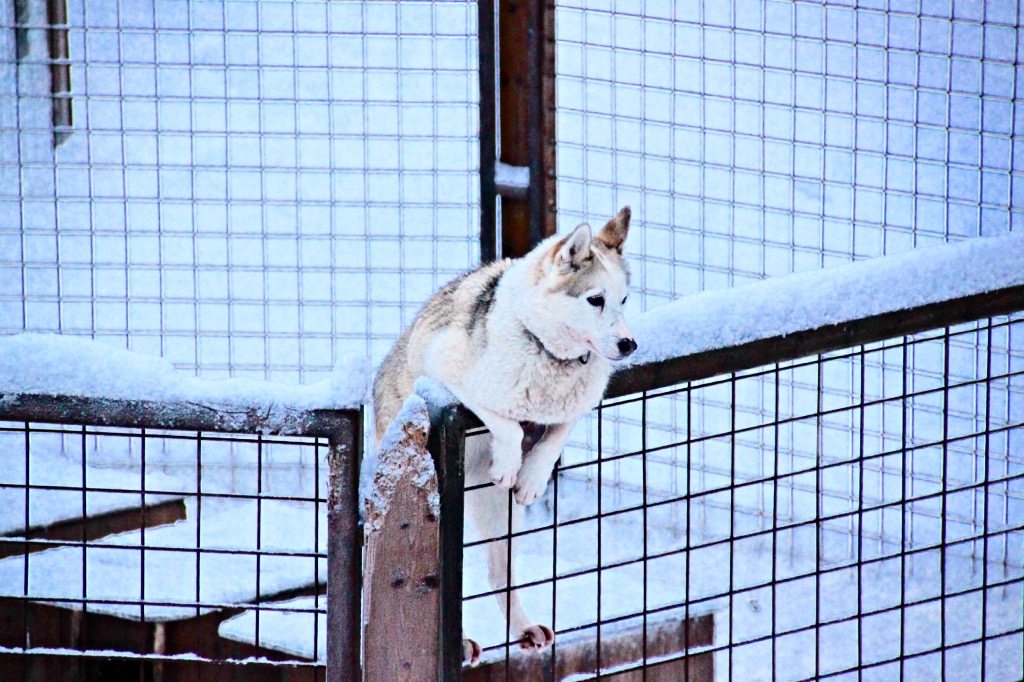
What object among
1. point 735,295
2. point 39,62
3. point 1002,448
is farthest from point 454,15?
point 735,295

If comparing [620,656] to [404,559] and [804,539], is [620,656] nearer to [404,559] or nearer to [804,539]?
[404,559]

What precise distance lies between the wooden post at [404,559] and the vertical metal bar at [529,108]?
173 cm

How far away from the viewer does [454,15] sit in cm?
622

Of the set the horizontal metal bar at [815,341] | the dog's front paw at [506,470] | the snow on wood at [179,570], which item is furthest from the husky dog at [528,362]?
Answer: the snow on wood at [179,570]

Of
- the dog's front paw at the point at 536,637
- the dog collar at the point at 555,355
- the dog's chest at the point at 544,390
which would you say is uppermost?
the dog collar at the point at 555,355

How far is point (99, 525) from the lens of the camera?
3162 millimetres

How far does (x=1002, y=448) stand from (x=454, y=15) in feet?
11.8

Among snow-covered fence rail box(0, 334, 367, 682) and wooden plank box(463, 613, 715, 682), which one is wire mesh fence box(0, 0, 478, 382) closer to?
snow-covered fence rail box(0, 334, 367, 682)

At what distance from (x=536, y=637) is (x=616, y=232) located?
2.41 ft

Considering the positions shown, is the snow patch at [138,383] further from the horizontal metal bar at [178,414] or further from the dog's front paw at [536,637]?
the dog's front paw at [536,637]

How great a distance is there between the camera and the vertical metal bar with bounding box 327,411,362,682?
163 cm

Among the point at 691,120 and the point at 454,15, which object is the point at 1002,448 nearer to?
the point at 691,120

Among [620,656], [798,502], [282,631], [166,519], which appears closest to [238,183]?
[166,519]

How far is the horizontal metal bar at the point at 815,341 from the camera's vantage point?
5.52 feet
